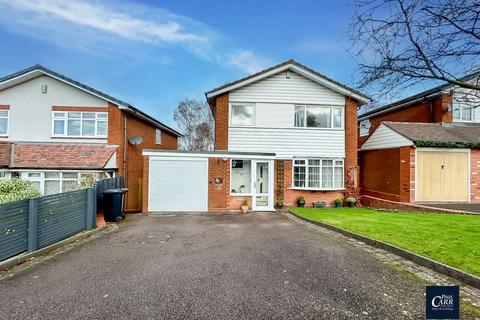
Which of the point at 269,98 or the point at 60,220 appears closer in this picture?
the point at 60,220

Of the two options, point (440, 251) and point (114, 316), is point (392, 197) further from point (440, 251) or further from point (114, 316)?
point (114, 316)

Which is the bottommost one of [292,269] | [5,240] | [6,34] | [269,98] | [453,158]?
[292,269]

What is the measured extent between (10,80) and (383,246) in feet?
63.8

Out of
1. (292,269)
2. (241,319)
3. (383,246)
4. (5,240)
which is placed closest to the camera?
(241,319)

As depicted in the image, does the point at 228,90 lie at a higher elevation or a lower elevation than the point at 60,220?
higher

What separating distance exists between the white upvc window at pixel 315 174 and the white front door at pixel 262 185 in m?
1.79

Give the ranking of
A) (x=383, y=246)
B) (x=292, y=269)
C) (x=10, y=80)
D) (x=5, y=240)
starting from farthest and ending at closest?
1. (x=10, y=80)
2. (x=383, y=246)
3. (x=5, y=240)
4. (x=292, y=269)

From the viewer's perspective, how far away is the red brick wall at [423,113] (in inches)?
692

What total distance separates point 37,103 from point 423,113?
83.2ft

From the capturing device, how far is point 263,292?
4.19 metres

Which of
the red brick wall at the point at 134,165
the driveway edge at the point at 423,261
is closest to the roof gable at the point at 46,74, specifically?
the red brick wall at the point at 134,165

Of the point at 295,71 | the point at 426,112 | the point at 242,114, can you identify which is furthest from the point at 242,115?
the point at 426,112

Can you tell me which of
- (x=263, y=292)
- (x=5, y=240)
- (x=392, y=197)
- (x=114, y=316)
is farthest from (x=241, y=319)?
(x=392, y=197)

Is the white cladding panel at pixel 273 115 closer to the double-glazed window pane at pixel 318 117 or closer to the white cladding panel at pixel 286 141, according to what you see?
the white cladding panel at pixel 286 141
